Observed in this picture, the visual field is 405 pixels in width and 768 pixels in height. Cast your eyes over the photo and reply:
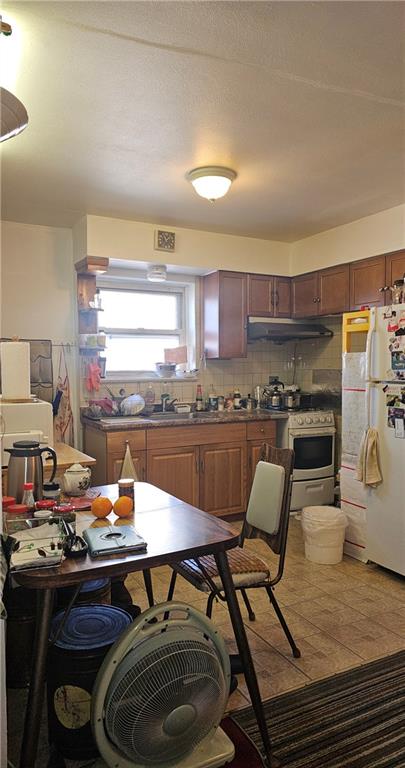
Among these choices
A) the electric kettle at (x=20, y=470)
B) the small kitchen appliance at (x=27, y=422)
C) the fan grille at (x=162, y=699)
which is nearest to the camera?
the fan grille at (x=162, y=699)

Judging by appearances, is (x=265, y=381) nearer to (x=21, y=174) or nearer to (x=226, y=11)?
(x=21, y=174)

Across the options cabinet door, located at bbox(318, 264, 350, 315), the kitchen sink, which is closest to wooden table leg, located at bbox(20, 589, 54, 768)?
the kitchen sink

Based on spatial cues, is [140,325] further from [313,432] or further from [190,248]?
[313,432]

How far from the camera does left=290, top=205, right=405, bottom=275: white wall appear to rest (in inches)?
143

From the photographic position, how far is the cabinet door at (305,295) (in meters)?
4.42

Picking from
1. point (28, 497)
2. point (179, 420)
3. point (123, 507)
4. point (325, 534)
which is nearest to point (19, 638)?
point (28, 497)

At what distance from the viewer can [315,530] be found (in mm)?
3350

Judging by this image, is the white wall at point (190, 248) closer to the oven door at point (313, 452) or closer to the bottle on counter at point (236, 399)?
the bottle on counter at point (236, 399)

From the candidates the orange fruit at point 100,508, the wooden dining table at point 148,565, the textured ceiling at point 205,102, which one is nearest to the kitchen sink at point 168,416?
the textured ceiling at point 205,102

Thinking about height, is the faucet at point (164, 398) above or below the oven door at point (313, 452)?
above

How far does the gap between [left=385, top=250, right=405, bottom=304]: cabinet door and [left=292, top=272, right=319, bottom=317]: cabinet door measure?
79cm

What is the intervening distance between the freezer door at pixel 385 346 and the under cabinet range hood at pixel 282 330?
1322 mm

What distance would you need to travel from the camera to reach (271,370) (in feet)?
16.8

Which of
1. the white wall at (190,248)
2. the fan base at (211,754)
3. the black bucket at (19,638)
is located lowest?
the fan base at (211,754)
